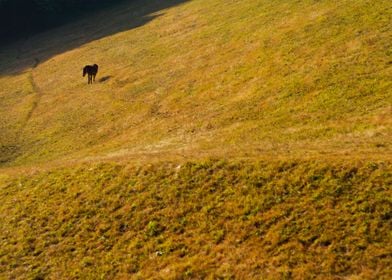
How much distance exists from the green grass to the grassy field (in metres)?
0.07

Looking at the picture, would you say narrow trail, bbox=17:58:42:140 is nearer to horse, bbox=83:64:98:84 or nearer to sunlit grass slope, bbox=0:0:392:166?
sunlit grass slope, bbox=0:0:392:166

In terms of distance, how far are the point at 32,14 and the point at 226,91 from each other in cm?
8143

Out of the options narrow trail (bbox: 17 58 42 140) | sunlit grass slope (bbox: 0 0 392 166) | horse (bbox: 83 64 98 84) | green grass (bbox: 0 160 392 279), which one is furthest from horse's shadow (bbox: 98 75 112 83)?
green grass (bbox: 0 160 392 279)

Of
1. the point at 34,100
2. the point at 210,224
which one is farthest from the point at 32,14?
the point at 210,224

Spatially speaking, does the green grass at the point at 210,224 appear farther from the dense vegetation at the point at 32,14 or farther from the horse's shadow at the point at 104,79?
the dense vegetation at the point at 32,14

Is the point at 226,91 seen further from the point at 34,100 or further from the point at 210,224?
the point at 34,100

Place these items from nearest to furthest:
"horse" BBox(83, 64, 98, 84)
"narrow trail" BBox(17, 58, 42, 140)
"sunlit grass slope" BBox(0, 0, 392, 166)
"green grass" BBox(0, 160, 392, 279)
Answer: "green grass" BBox(0, 160, 392, 279)
"sunlit grass slope" BBox(0, 0, 392, 166)
"narrow trail" BBox(17, 58, 42, 140)
"horse" BBox(83, 64, 98, 84)

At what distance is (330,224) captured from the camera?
17797mm

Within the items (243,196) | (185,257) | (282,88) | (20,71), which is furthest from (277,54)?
(20,71)

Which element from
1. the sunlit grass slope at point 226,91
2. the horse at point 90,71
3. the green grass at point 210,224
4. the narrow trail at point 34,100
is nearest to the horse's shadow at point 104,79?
the sunlit grass slope at point 226,91

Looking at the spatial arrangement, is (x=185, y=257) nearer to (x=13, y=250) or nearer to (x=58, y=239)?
(x=58, y=239)

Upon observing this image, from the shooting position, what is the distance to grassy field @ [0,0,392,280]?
18047 mm

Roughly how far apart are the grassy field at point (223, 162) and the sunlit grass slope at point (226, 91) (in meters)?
0.21

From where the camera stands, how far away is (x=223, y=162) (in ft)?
76.8
